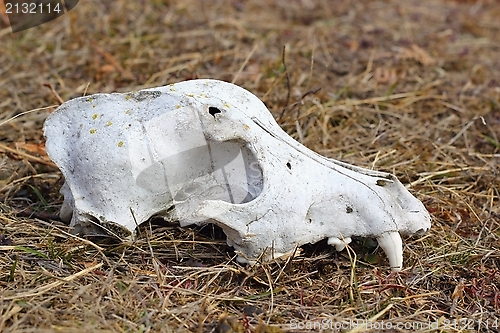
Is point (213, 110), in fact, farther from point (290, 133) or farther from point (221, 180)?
point (290, 133)

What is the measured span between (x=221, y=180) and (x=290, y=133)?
46.4 inches

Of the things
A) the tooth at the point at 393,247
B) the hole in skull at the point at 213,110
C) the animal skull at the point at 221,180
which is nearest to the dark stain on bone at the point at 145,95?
the animal skull at the point at 221,180

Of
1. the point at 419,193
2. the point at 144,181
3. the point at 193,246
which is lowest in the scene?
the point at 419,193

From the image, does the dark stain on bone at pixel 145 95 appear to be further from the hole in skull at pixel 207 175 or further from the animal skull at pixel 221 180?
the hole in skull at pixel 207 175

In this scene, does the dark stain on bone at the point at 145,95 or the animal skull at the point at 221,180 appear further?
the dark stain on bone at the point at 145,95

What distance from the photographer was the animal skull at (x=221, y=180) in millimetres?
2254

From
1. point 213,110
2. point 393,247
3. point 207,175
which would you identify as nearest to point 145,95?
point 213,110

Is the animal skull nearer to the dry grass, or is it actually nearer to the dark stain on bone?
the dark stain on bone

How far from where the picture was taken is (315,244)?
8.18 feet

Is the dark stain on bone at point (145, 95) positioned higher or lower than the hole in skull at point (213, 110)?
higher

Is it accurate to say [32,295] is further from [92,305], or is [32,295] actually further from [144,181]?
[144,181]

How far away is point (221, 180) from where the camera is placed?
2395mm

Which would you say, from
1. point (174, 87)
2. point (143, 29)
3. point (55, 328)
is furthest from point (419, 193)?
point (143, 29)

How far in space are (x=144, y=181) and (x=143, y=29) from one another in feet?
10.5
